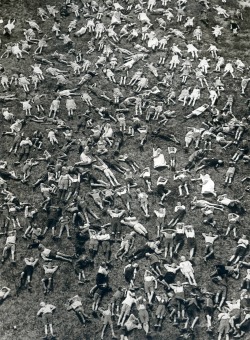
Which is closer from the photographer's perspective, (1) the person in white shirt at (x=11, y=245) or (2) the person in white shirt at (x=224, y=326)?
(2) the person in white shirt at (x=224, y=326)

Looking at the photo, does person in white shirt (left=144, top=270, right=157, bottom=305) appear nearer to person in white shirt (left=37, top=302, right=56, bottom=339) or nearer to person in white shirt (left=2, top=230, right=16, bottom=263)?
person in white shirt (left=37, top=302, right=56, bottom=339)

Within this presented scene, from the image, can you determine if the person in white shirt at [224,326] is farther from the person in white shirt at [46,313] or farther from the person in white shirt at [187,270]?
the person in white shirt at [46,313]

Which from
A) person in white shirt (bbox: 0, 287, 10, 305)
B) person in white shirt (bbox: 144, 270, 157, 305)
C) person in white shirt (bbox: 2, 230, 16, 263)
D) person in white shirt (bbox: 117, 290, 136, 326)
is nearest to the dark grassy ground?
person in white shirt (bbox: 0, 287, 10, 305)

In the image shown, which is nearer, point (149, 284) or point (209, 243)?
point (149, 284)

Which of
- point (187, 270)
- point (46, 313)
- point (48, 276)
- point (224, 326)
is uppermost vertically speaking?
point (187, 270)

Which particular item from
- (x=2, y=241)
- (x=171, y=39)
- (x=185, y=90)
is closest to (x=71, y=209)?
(x=2, y=241)

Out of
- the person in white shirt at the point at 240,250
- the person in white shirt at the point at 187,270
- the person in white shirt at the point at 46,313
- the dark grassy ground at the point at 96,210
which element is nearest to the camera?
the person in white shirt at the point at 46,313

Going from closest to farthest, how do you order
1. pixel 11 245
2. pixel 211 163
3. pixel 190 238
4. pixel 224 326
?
pixel 224 326, pixel 11 245, pixel 190 238, pixel 211 163

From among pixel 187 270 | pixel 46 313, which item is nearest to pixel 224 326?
pixel 187 270

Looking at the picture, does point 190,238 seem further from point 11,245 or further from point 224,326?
point 11,245

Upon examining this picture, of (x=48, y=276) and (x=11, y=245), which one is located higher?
(x=48, y=276)

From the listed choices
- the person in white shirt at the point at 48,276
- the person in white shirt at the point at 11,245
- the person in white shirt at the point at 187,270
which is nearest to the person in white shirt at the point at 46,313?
the person in white shirt at the point at 48,276
